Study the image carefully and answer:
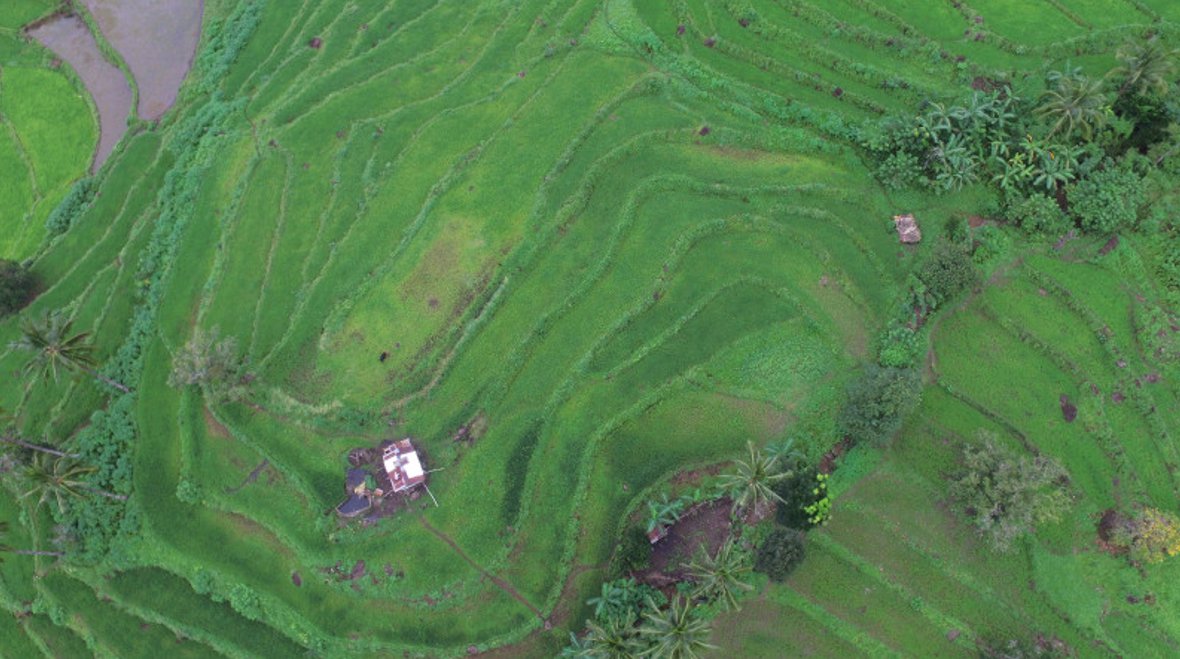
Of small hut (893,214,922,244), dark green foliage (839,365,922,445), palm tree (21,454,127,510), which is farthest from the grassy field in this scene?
small hut (893,214,922,244)

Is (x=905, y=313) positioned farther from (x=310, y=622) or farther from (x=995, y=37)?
(x=310, y=622)

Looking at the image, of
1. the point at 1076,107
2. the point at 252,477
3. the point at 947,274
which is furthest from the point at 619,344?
the point at 1076,107

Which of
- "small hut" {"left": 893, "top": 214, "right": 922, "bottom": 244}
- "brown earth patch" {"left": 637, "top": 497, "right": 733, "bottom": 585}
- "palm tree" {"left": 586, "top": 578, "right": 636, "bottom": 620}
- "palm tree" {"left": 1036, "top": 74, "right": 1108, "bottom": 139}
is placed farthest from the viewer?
"small hut" {"left": 893, "top": 214, "right": 922, "bottom": 244}

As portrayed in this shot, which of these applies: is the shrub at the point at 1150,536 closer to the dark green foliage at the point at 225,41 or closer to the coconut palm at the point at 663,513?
the coconut palm at the point at 663,513

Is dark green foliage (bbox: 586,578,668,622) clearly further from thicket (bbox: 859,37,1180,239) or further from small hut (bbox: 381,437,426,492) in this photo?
thicket (bbox: 859,37,1180,239)

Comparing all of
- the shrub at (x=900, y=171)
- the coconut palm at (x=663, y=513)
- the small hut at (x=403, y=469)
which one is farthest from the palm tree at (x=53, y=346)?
the shrub at (x=900, y=171)

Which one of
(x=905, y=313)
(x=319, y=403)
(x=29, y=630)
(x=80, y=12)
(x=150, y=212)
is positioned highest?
(x=80, y=12)

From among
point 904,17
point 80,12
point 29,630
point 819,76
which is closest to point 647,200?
point 819,76
